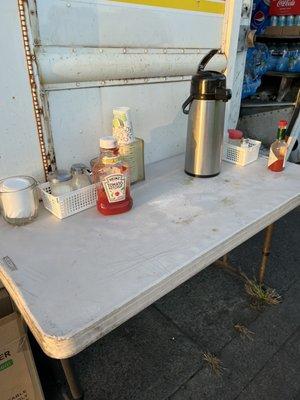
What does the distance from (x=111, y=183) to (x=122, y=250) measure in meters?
0.20

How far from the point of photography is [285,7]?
267 cm

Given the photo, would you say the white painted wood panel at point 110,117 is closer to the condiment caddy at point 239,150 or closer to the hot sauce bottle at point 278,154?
the condiment caddy at point 239,150

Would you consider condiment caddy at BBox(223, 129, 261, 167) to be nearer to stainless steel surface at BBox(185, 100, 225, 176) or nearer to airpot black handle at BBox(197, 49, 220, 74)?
stainless steel surface at BBox(185, 100, 225, 176)

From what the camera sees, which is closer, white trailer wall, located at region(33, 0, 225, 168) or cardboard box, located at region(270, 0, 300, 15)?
white trailer wall, located at region(33, 0, 225, 168)

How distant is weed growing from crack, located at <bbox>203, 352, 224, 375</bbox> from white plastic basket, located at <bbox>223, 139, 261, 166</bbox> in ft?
2.61

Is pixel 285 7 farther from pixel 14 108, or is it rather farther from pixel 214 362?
pixel 214 362

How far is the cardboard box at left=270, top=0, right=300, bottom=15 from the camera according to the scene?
2605 mm

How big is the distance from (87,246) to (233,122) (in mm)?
1267

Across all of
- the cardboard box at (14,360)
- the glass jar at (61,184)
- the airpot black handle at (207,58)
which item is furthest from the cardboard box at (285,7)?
the cardboard box at (14,360)

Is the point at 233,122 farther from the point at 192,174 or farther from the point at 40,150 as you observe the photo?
the point at 40,150

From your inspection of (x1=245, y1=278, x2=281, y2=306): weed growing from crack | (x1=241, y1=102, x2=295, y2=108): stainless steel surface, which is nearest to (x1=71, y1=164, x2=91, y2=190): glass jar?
(x1=245, y1=278, x2=281, y2=306): weed growing from crack

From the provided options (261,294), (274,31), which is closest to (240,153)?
(261,294)

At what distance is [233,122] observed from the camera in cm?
175

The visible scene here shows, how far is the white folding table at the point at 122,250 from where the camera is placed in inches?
23.7
